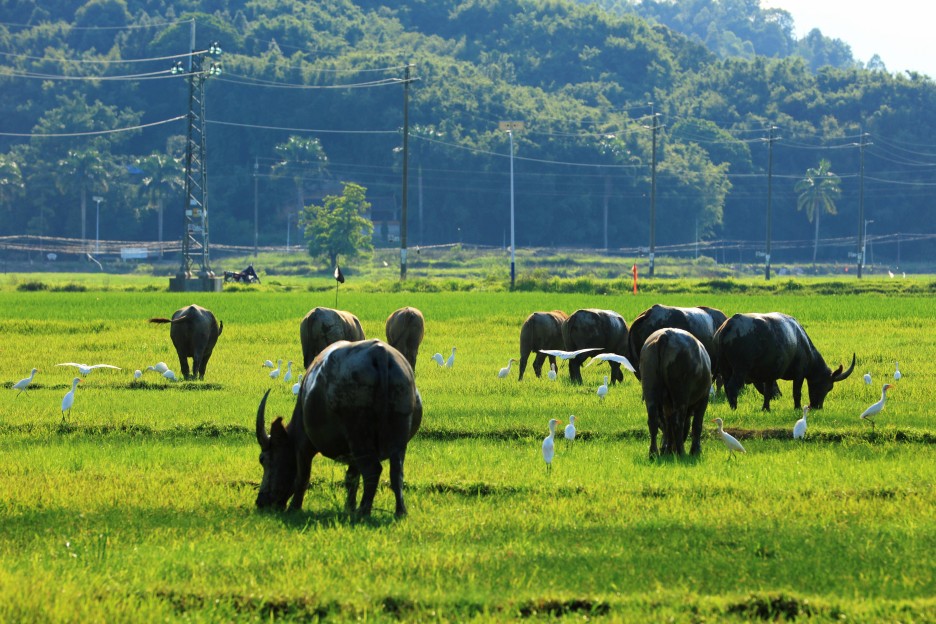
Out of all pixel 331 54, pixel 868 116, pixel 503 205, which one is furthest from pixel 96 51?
pixel 868 116

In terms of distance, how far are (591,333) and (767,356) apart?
17.3 feet

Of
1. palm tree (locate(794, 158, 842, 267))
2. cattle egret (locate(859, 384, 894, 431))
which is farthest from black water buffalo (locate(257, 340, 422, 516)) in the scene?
palm tree (locate(794, 158, 842, 267))

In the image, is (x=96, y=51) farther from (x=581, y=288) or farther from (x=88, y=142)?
(x=581, y=288)

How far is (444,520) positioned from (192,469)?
3799mm

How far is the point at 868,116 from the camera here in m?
140

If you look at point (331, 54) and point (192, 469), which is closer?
point (192, 469)

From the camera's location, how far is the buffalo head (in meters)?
11.4

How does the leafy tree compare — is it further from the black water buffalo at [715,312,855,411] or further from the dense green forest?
the black water buffalo at [715,312,855,411]

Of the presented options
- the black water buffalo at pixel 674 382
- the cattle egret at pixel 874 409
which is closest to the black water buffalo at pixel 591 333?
the cattle egret at pixel 874 409

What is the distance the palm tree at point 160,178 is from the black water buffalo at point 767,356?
97.6m

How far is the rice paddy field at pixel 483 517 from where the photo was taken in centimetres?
825

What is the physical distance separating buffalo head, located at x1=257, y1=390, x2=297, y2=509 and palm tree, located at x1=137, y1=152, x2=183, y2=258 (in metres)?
103

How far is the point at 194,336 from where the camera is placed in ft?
76.6

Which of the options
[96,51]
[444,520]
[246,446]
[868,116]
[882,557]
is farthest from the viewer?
[96,51]
